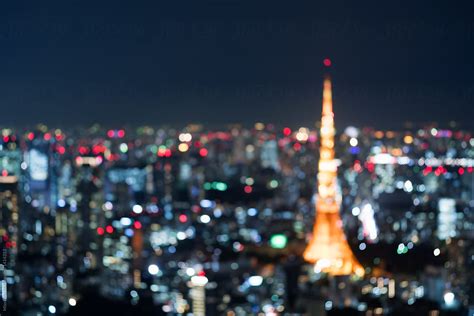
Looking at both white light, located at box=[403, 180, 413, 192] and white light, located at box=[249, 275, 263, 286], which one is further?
white light, located at box=[403, 180, 413, 192]

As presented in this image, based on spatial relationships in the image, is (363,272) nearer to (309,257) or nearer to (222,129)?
(309,257)

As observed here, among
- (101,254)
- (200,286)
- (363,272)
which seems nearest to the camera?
(200,286)

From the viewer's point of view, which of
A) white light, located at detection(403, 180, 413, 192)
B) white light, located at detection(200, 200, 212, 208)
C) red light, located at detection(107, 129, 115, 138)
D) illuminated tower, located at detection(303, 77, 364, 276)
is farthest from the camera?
white light, located at detection(200, 200, 212, 208)

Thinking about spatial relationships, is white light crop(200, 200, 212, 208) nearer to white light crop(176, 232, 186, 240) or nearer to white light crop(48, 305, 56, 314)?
white light crop(176, 232, 186, 240)

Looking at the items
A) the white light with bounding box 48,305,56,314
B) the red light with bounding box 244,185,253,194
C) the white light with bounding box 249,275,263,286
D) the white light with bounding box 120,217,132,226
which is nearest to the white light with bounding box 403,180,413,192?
the red light with bounding box 244,185,253,194

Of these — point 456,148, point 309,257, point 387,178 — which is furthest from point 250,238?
point 456,148

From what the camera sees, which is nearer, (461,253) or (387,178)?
(461,253)

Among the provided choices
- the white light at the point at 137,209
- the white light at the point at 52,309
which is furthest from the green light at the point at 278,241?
the white light at the point at 52,309
